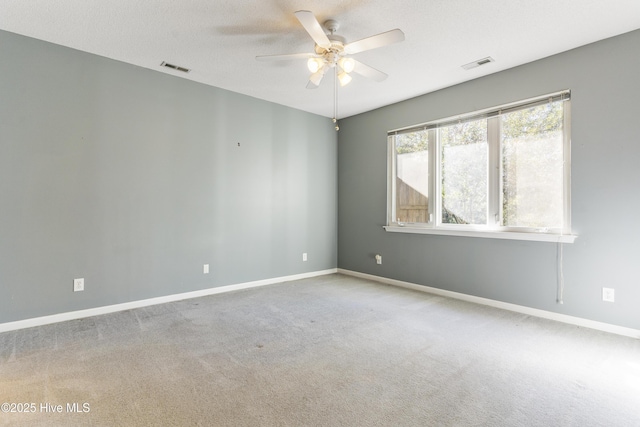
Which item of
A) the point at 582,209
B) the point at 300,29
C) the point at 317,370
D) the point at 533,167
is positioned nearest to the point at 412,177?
the point at 533,167

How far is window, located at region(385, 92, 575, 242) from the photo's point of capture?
313 centimetres

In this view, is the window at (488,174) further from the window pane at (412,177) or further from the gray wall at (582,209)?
the gray wall at (582,209)

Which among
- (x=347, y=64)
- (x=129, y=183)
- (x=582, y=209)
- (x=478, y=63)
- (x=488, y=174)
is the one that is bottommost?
(x=582, y=209)

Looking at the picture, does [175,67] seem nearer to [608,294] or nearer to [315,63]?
[315,63]

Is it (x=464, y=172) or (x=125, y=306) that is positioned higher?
A: (x=464, y=172)

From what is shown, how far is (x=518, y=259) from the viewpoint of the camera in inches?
131

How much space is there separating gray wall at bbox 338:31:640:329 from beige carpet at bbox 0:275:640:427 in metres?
0.33

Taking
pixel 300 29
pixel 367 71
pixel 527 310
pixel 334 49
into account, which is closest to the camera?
pixel 334 49

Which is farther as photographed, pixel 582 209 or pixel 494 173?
pixel 494 173

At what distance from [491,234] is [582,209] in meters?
0.85

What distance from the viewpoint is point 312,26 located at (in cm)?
215

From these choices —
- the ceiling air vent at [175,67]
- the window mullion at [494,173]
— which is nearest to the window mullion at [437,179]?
the window mullion at [494,173]

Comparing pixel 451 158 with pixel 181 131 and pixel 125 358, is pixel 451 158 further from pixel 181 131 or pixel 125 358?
pixel 125 358

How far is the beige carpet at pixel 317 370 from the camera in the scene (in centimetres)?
164
